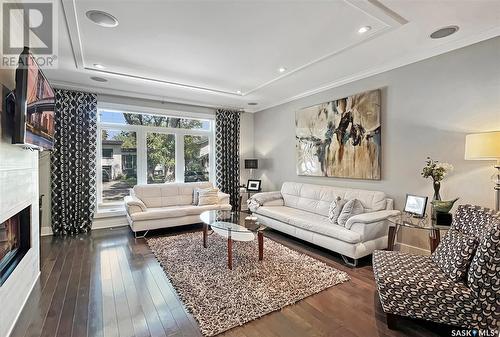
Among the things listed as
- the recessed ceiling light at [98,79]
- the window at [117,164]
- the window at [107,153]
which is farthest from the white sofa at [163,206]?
the recessed ceiling light at [98,79]

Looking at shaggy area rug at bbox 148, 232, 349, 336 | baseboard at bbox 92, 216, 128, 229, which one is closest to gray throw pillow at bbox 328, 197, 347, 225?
shaggy area rug at bbox 148, 232, 349, 336

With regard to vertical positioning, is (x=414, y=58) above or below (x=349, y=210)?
above

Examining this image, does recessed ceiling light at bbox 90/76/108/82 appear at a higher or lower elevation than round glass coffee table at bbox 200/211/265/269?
higher

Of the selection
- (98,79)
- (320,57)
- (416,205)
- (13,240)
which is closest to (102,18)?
(98,79)

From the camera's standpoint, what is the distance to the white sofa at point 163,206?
428cm

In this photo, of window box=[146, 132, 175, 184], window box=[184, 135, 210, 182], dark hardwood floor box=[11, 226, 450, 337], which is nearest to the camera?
dark hardwood floor box=[11, 226, 450, 337]

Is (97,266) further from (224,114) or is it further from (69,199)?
(224,114)

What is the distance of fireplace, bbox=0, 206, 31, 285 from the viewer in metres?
1.95

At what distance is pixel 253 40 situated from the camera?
289 cm

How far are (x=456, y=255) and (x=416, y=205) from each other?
1239mm

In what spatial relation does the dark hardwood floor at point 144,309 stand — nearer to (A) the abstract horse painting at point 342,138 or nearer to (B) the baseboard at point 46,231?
(B) the baseboard at point 46,231

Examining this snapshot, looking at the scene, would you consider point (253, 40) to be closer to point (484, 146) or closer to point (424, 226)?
point (484, 146)

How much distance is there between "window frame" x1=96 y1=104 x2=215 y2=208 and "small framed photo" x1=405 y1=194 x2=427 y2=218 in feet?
13.5

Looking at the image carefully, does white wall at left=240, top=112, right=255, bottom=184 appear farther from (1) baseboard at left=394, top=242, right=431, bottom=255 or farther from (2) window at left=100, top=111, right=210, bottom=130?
(1) baseboard at left=394, top=242, right=431, bottom=255
